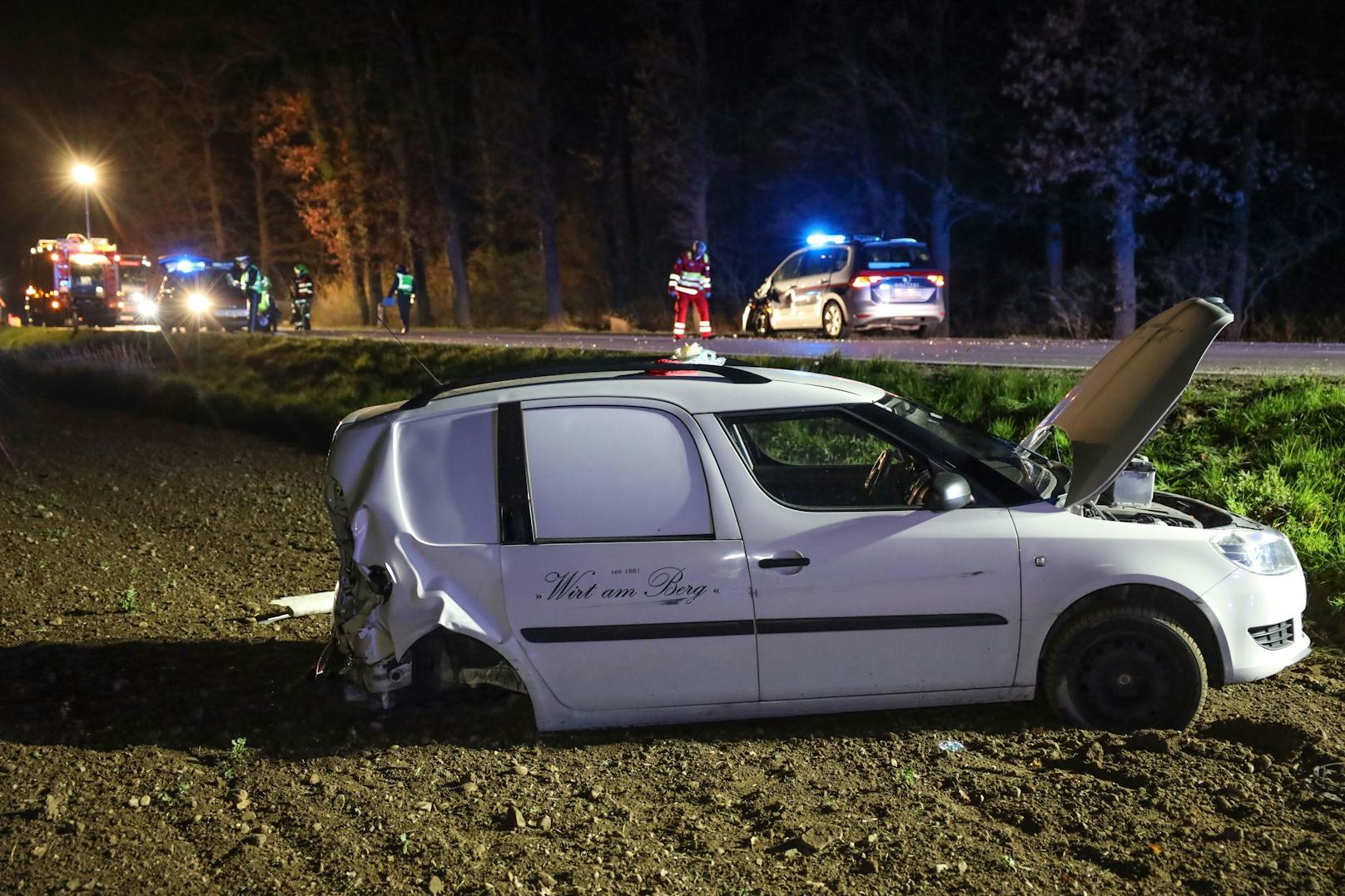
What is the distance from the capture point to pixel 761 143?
3656 centimetres

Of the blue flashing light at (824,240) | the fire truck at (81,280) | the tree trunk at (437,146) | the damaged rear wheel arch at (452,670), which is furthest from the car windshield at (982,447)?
the fire truck at (81,280)

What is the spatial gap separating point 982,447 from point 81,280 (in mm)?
42758

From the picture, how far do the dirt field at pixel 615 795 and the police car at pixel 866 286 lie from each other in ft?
48.1

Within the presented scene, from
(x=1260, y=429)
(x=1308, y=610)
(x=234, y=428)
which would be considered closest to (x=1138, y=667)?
(x=1308, y=610)

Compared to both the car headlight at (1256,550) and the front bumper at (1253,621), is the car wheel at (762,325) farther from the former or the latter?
the front bumper at (1253,621)

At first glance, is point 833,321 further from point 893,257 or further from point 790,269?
point 790,269

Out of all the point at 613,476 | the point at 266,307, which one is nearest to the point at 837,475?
the point at 613,476

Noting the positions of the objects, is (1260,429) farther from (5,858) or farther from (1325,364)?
(5,858)

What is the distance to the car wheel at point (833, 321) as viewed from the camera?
21391mm

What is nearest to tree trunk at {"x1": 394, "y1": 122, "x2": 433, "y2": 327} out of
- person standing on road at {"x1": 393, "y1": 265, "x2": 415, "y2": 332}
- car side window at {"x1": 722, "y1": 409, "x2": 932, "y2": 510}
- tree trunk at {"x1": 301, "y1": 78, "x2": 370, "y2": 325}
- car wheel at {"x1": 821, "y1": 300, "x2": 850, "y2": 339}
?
tree trunk at {"x1": 301, "y1": 78, "x2": 370, "y2": 325}

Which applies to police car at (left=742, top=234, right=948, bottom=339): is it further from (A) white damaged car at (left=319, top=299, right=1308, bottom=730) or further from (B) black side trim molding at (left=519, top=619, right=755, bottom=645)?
(B) black side trim molding at (left=519, top=619, right=755, bottom=645)

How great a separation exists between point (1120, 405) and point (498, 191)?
123 ft

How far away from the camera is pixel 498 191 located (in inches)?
1631

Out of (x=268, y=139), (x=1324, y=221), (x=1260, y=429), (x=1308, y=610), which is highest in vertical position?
(x=268, y=139)
